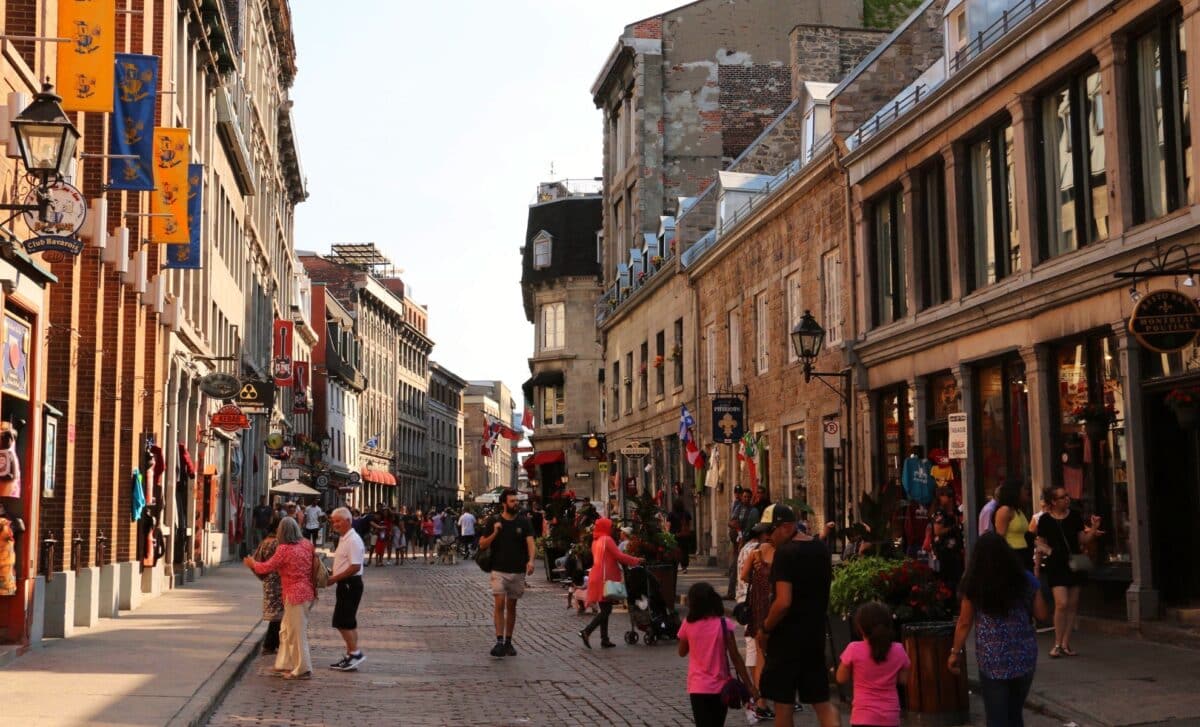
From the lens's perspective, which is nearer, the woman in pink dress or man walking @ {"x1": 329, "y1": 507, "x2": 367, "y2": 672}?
the woman in pink dress

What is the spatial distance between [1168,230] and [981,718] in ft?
19.1

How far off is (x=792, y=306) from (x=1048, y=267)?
10.3m

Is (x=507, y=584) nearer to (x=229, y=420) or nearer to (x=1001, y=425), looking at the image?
(x=1001, y=425)

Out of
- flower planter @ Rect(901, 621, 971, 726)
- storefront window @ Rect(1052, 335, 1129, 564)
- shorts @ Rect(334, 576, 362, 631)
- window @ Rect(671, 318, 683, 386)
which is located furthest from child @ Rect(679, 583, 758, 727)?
window @ Rect(671, 318, 683, 386)

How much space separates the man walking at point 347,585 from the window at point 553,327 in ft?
160

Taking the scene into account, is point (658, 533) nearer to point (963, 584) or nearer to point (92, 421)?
point (92, 421)

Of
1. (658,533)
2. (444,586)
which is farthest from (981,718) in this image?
(444,586)

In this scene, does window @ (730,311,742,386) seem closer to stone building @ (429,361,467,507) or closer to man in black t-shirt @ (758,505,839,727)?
man in black t-shirt @ (758,505,839,727)

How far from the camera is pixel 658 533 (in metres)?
20.6

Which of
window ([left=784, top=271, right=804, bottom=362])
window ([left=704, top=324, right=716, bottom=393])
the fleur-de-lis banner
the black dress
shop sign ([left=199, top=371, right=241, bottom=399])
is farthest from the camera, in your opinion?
window ([left=704, top=324, right=716, bottom=393])

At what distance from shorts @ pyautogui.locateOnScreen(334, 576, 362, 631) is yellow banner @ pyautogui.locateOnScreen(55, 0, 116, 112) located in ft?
18.6

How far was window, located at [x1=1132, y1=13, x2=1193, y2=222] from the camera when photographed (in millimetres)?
14812

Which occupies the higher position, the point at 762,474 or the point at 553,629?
the point at 762,474

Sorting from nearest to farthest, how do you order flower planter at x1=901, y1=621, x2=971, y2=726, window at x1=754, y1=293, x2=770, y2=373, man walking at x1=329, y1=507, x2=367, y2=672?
1. flower planter at x1=901, y1=621, x2=971, y2=726
2. man walking at x1=329, y1=507, x2=367, y2=672
3. window at x1=754, y1=293, x2=770, y2=373
